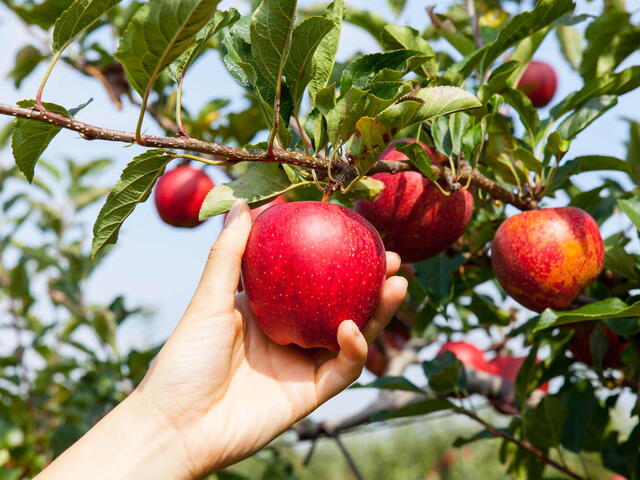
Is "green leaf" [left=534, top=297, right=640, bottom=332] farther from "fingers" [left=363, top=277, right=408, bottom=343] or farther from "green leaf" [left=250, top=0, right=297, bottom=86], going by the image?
"green leaf" [left=250, top=0, right=297, bottom=86]

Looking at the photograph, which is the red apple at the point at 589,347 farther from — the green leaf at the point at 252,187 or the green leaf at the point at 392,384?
the green leaf at the point at 252,187

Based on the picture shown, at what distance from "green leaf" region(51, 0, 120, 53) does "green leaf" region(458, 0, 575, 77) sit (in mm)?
773

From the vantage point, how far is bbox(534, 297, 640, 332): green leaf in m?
1.11

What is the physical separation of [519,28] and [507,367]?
154cm

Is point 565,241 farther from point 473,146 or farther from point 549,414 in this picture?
point 549,414

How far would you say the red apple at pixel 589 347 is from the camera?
1729 millimetres

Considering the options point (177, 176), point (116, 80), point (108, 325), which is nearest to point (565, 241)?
point (177, 176)

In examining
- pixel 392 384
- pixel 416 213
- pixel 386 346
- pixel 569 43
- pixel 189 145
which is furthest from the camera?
pixel 386 346

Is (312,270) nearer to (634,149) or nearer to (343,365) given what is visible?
(343,365)

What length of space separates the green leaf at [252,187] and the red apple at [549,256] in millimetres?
501

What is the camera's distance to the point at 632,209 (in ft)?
4.48

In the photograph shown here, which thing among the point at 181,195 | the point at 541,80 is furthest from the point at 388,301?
the point at 541,80

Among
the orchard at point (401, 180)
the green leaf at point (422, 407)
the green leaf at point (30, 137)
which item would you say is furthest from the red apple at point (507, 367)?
the green leaf at point (30, 137)

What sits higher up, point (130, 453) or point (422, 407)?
point (130, 453)
